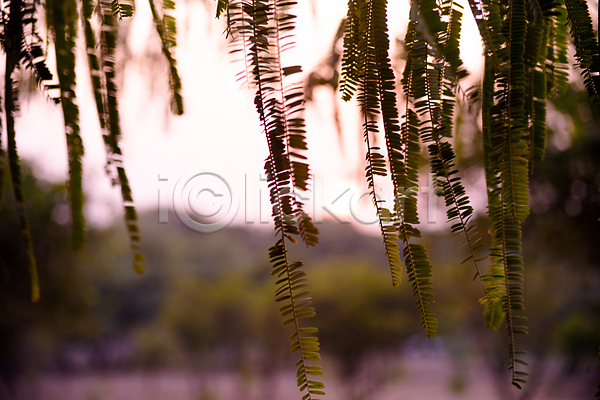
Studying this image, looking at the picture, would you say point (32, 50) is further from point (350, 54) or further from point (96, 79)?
point (350, 54)

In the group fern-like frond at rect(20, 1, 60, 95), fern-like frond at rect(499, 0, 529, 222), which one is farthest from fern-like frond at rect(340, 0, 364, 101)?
fern-like frond at rect(20, 1, 60, 95)

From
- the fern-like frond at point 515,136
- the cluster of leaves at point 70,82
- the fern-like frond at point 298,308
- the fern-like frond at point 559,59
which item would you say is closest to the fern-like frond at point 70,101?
the cluster of leaves at point 70,82

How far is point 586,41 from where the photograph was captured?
333mm

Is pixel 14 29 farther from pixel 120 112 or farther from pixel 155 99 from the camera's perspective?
pixel 155 99

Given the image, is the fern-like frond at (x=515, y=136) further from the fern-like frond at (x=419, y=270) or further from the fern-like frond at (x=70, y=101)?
the fern-like frond at (x=70, y=101)

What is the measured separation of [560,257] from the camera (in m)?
3.52

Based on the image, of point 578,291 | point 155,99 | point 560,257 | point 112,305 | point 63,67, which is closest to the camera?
point 63,67

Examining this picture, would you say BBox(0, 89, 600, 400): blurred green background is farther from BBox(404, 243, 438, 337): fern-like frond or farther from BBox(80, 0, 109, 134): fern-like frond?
BBox(80, 0, 109, 134): fern-like frond

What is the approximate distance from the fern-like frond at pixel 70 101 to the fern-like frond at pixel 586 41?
0.37 metres

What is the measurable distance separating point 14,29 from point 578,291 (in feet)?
18.0

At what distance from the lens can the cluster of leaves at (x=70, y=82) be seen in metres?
0.21

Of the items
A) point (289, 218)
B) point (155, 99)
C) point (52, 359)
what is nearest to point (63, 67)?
point (289, 218)

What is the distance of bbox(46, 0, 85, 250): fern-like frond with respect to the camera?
8.2 inches

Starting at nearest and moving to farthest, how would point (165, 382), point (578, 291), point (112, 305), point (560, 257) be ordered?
point (560, 257) → point (578, 291) → point (112, 305) → point (165, 382)
